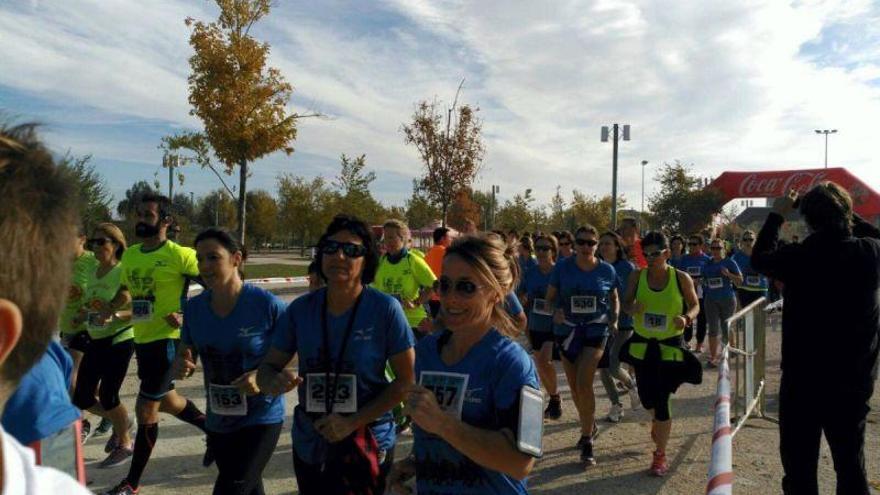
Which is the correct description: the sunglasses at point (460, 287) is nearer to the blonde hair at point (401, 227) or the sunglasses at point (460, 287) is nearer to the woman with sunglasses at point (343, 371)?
the woman with sunglasses at point (343, 371)

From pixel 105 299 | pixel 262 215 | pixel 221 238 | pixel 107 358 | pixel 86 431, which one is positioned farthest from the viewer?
pixel 262 215

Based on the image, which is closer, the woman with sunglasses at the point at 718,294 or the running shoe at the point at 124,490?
the running shoe at the point at 124,490

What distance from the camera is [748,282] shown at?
1151 centimetres

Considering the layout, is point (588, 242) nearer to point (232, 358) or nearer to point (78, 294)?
point (232, 358)

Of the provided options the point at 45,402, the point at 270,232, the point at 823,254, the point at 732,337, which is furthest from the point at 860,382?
the point at 270,232

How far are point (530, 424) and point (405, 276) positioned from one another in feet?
15.6

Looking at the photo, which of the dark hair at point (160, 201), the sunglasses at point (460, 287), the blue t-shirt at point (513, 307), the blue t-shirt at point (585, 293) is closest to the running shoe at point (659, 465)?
the blue t-shirt at point (585, 293)

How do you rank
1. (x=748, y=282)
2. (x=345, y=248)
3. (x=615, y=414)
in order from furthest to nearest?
(x=748, y=282) < (x=615, y=414) < (x=345, y=248)

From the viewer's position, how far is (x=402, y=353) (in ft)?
10.2

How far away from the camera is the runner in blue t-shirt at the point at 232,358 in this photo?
342 centimetres

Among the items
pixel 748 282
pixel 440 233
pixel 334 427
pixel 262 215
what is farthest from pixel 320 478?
pixel 262 215

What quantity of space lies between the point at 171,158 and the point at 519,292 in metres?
12.8

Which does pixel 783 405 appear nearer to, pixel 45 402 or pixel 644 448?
pixel 644 448

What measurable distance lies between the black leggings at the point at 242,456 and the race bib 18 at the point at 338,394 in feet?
2.01
